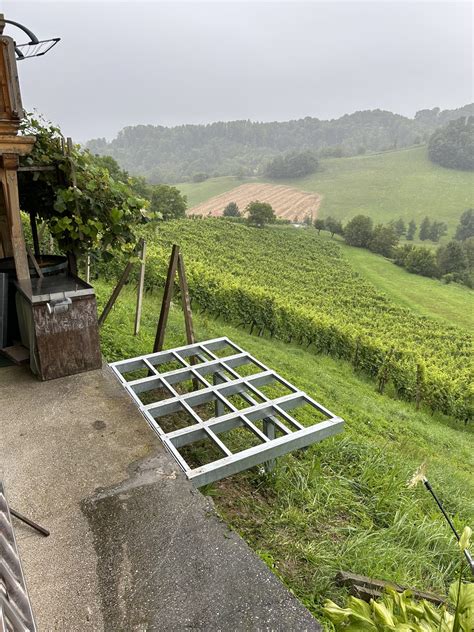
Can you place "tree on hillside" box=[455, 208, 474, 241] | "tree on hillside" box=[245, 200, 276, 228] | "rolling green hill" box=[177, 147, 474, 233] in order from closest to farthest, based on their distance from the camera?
"tree on hillside" box=[245, 200, 276, 228] → "tree on hillside" box=[455, 208, 474, 241] → "rolling green hill" box=[177, 147, 474, 233]

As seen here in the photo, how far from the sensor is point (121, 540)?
276 centimetres

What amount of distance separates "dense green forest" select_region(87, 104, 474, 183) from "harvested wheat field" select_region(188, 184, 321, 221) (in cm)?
6449

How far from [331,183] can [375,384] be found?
288 ft

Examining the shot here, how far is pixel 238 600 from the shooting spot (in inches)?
94.9

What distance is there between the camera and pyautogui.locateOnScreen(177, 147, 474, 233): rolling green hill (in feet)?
244

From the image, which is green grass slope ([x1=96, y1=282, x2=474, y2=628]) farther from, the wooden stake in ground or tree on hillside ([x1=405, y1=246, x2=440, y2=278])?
tree on hillside ([x1=405, y1=246, x2=440, y2=278])

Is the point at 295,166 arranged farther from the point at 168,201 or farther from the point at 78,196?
the point at 78,196

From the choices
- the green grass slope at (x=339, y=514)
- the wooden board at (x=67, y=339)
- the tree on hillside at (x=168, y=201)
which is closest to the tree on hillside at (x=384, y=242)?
the tree on hillside at (x=168, y=201)

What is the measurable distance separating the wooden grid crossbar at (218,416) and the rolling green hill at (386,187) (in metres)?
70.5

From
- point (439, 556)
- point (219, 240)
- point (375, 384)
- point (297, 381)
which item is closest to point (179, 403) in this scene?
→ point (439, 556)

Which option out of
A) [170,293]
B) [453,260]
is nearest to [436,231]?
[453,260]

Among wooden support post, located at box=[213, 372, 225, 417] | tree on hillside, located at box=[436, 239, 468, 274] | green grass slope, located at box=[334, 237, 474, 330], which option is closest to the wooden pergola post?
wooden support post, located at box=[213, 372, 225, 417]

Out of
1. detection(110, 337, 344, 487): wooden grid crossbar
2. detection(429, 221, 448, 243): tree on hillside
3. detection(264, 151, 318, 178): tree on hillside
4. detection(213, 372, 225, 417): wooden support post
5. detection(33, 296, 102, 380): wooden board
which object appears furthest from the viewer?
detection(264, 151, 318, 178): tree on hillside

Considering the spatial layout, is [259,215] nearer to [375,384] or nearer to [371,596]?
[375,384]
